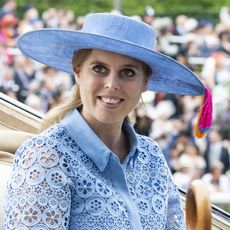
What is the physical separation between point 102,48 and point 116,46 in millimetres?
39

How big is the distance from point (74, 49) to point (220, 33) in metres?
11.1

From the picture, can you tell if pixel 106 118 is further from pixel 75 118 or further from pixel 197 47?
pixel 197 47

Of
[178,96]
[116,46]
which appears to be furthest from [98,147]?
[178,96]

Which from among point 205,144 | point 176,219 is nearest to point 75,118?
point 176,219

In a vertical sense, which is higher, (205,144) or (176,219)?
(205,144)

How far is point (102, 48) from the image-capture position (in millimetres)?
2359

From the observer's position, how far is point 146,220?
2.41 m

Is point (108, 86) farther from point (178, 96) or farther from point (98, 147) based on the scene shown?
point (178, 96)

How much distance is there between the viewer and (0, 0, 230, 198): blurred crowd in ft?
33.8

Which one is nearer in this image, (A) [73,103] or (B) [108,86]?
(B) [108,86]

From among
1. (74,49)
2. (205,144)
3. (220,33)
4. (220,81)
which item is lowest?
(74,49)

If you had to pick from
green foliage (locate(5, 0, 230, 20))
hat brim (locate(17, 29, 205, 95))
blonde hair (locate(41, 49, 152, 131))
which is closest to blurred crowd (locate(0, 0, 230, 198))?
green foliage (locate(5, 0, 230, 20))

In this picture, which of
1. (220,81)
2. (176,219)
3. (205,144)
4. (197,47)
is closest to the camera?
(176,219)

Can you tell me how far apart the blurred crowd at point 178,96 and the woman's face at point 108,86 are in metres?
6.60
